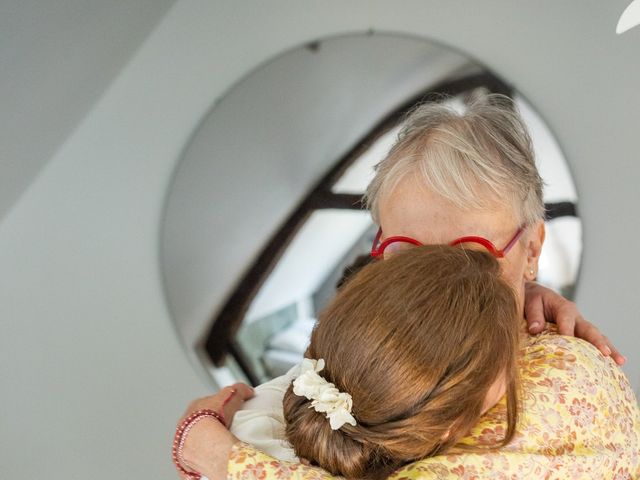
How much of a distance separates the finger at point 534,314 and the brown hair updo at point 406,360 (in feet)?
1.21

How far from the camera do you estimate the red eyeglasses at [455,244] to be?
1.26 metres

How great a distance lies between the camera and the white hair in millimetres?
1309

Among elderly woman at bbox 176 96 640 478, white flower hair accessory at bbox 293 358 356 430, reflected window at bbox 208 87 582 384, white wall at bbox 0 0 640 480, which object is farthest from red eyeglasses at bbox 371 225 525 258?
white wall at bbox 0 0 640 480

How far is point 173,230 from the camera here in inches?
103

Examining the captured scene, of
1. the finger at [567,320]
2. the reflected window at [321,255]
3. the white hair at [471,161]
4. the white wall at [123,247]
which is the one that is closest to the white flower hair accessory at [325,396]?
the white hair at [471,161]

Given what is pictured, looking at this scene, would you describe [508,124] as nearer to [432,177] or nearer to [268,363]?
[432,177]

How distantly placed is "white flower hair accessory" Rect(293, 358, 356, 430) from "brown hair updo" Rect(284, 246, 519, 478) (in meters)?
0.02

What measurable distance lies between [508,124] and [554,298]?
361 millimetres

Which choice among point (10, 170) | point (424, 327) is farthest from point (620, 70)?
point (10, 170)

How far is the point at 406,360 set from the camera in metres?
0.93

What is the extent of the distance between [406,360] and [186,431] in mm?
411

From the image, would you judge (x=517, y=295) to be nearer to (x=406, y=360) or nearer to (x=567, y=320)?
(x=567, y=320)

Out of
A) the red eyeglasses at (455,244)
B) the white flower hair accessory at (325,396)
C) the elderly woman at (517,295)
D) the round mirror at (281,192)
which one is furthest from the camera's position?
the round mirror at (281,192)

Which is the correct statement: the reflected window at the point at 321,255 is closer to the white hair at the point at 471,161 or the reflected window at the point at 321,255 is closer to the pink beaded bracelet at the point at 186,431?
the white hair at the point at 471,161
